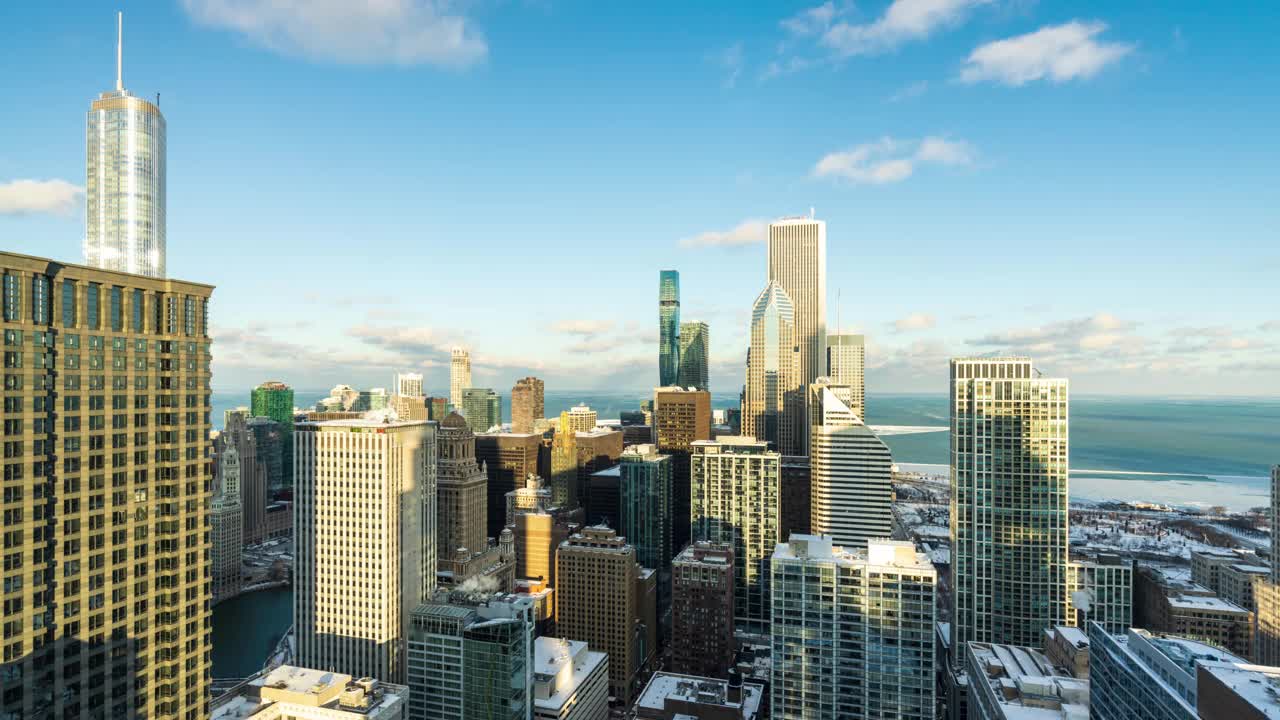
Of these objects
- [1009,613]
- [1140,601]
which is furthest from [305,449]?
[1140,601]

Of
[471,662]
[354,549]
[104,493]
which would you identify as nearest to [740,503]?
[471,662]

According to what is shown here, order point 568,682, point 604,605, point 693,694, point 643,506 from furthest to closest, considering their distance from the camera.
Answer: point 643,506, point 604,605, point 568,682, point 693,694

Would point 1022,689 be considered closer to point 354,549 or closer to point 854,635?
point 854,635

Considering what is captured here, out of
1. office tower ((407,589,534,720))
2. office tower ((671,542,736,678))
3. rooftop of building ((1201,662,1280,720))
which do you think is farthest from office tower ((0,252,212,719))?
office tower ((671,542,736,678))

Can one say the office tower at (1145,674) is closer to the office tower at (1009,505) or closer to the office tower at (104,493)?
the office tower at (1009,505)

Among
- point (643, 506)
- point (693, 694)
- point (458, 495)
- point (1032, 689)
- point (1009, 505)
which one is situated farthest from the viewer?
point (643, 506)
